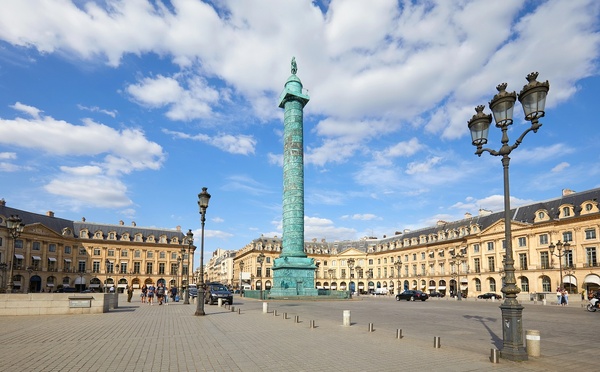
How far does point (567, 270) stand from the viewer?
181ft

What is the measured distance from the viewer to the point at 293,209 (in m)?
50.8

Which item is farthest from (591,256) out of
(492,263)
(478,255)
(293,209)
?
(293,209)

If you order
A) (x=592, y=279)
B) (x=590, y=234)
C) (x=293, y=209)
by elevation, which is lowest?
(x=592, y=279)

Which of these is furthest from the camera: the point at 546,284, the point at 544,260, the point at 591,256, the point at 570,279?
the point at 544,260

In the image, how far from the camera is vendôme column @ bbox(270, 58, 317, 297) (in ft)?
159

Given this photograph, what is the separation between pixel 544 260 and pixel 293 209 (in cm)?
3793

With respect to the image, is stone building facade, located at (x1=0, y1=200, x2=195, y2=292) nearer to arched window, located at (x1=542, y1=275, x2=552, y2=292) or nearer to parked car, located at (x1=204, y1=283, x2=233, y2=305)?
parked car, located at (x1=204, y1=283, x2=233, y2=305)

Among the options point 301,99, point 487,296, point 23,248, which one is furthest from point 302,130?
point 23,248

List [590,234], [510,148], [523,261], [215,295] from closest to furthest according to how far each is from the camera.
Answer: [510,148] < [215,295] < [590,234] < [523,261]

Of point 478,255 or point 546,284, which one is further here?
point 478,255

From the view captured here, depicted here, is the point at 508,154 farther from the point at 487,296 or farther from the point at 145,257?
the point at 145,257

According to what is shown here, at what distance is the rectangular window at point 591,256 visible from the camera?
52.9 metres

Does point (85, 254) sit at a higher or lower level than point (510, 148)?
lower

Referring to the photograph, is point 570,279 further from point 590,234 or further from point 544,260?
point 590,234
